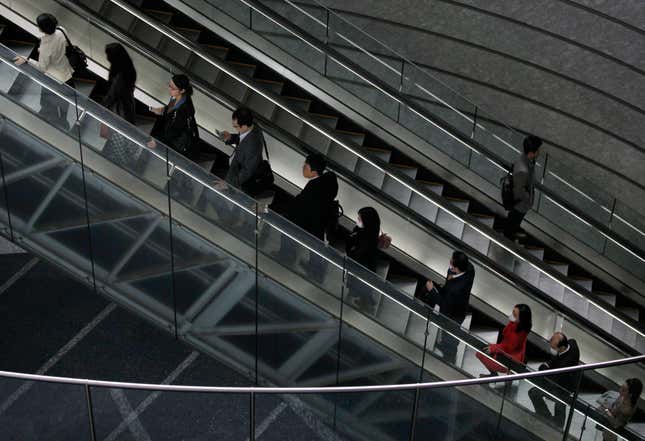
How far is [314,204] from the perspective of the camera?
827 cm

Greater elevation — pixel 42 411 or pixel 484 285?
pixel 484 285

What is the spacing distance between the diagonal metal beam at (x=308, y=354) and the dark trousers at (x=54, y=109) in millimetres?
2409

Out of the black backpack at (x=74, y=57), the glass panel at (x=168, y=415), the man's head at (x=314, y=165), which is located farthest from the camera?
the black backpack at (x=74, y=57)

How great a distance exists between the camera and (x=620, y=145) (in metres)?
12.5

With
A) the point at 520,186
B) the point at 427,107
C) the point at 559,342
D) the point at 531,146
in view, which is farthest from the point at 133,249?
the point at 427,107

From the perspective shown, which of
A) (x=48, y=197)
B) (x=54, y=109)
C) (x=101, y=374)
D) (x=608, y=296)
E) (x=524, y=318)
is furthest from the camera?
(x=608, y=296)

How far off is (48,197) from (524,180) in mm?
5025

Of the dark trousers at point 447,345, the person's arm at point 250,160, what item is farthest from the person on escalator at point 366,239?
the dark trousers at point 447,345

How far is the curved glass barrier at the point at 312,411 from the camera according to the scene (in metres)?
5.71

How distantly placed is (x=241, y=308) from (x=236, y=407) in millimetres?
2049

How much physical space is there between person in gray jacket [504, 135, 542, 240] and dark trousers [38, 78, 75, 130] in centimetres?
475

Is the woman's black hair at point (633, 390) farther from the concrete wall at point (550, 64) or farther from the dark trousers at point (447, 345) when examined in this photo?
the concrete wall at point (550, 64)

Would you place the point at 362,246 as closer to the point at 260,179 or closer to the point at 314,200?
the point at 314,200

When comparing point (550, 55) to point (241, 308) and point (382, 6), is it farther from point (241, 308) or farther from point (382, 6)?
point (241, 308)
